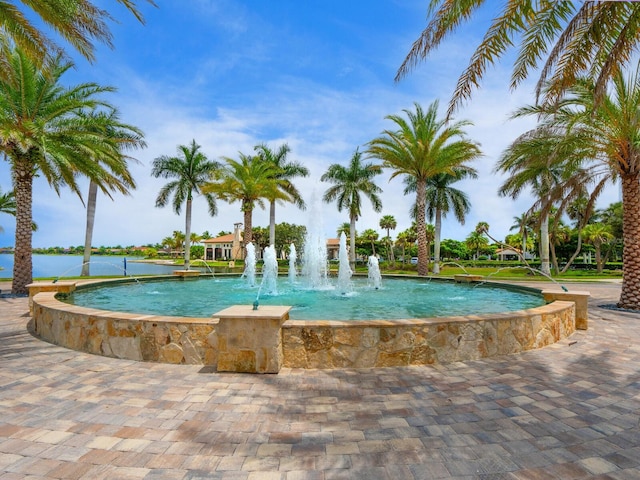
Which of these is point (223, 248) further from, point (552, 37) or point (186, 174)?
point (552, 37)

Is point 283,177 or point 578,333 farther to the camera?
point 283,177

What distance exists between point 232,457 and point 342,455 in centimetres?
88

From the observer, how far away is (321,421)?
331 centimetres

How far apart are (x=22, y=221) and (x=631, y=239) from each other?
21386mm

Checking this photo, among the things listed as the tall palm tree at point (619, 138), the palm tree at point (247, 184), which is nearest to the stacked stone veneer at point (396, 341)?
the tall palm tree at point (619, 138)

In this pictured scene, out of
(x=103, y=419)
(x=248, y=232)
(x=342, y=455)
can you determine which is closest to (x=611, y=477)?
(x=342, y=455)

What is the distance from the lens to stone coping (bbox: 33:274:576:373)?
4711 millimetres

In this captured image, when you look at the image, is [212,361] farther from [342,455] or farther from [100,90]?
[100,90]

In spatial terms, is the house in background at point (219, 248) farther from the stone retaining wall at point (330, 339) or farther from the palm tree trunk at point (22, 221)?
the stone retaining wall at point (330, 339)

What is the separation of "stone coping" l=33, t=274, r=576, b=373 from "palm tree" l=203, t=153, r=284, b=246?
2239 cm

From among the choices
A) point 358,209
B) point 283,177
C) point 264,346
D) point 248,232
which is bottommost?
point 264,346

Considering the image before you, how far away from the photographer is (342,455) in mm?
2779

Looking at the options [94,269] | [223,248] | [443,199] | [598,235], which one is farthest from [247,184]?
[223,248]

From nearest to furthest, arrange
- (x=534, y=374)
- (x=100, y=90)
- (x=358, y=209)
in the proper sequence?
(x=534, y=374) < (x=100, y=90) < (x=358, y=209)
